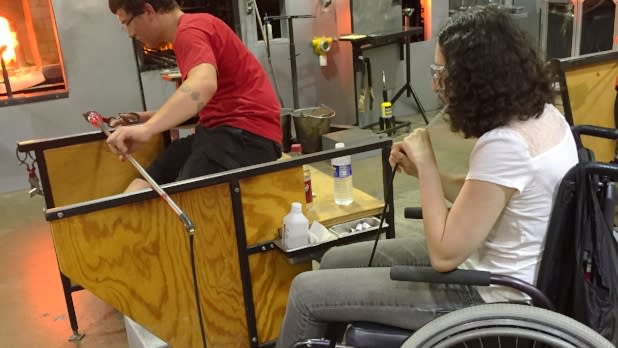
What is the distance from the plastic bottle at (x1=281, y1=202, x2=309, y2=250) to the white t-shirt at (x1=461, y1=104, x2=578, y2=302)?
0.66 metres

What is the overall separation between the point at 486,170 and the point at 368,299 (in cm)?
41

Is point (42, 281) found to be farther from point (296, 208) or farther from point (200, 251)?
point (296, 208)

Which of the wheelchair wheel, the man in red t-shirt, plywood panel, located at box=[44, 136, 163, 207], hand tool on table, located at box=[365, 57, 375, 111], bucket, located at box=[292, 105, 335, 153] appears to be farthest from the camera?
hand tool on table, located at box=[365, 57, 375, 111]

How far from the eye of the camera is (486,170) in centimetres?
123

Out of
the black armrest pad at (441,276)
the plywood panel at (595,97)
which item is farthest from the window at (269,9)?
the black armrest pad at (441,276)

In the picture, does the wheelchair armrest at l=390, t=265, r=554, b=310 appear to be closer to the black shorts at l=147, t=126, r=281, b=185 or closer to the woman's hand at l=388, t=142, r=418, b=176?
the woman's hand at l=388, t=142, r=418, b=176

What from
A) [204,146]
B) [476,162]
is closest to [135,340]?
[204,146]

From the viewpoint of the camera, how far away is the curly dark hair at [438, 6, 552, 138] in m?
1.27

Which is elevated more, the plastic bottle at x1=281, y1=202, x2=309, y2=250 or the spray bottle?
the plastic bottle at x1=281, y1=202, x2=309, y2=250

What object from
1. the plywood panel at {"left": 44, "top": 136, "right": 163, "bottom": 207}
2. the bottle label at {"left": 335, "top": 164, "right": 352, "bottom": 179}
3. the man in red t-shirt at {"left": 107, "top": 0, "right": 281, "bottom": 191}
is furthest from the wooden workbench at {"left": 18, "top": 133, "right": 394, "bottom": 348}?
the plywood panel at {"left": 44, "top": 136, "right": 163, "bottom": 207}

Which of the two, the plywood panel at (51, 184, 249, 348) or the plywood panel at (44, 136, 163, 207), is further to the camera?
the plywood panel at (44, 136, 163, 207)

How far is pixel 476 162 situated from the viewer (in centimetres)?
125

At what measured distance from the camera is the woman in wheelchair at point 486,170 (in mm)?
1239

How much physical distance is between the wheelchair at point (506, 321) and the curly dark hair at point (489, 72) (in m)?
0.18
